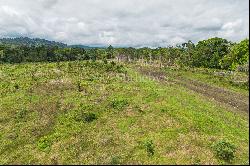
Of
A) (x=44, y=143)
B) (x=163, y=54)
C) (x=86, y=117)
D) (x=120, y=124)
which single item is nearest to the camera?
(x=44, y=143)

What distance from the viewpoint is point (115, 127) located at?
31547 mm

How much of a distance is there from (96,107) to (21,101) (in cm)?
1143

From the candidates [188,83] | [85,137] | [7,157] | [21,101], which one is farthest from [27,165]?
[188,83]

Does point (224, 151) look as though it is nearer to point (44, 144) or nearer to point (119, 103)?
point (44, 144)

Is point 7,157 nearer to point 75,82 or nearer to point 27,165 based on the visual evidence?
point 27,165

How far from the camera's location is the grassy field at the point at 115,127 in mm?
24938

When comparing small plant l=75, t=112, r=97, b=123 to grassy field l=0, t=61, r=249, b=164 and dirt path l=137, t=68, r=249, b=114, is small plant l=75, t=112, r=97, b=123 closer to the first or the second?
grassy field l=0, t=61, r=249, b=164

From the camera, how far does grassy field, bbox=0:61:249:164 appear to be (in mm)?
24938

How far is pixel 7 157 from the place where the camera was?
26.9m

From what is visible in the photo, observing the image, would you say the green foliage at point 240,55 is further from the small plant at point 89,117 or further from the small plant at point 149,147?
the small plant at point 89,117

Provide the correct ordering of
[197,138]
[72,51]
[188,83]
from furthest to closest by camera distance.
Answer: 1. [72,51]
2. [188,83]
3. [197,138]

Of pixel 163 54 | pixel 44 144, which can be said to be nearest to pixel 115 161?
pixel 44 144

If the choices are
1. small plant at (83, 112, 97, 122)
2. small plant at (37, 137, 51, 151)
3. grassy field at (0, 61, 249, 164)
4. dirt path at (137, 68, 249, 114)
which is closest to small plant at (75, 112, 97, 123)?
small plant at (83, 112, 97, 122)

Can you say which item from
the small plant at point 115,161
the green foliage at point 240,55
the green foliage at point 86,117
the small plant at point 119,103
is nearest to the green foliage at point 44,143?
the green foliage at point 86,117
